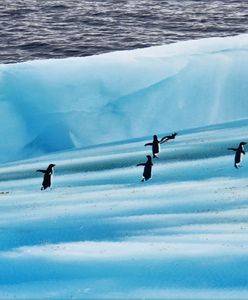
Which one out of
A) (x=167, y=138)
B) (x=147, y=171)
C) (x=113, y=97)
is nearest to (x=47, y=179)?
(x=147, y=171)

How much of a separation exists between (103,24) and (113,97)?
29.4 ft

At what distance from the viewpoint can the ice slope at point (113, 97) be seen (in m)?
9.31

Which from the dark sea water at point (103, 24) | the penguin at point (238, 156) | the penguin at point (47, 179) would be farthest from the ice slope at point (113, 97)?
the dark sea water at point (103, 24)

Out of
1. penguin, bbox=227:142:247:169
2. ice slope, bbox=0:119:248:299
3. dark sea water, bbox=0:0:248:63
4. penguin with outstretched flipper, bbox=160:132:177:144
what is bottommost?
ice slope, bbox=0:119:248:299

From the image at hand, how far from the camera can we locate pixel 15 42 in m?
16.9

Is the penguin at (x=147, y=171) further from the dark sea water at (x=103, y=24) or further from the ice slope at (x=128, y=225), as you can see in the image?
the dark sea water at (x=103, y=24)

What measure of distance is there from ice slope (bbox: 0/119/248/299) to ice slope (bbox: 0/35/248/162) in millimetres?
503

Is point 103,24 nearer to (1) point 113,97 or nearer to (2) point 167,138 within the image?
(1) point 113,97

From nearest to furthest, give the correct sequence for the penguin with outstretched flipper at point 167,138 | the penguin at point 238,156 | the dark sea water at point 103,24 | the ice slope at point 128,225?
the ice slope at point 128,225
the penguin at point 238,156
the penguin with outstretched flipper at point 167,138
the dark sea water at point 103,24

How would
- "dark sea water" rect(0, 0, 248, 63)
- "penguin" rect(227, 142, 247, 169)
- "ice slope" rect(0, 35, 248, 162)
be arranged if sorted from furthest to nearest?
"dark sea water" rect(0, 0, 248, 63), "ice slope" rect(0, 35, 248, 162), "penguin" rect(227, 142, 247, 169)

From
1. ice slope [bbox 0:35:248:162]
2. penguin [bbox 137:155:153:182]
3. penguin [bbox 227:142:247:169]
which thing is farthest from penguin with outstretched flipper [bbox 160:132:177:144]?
penguin [bbox 227:142:247:169]

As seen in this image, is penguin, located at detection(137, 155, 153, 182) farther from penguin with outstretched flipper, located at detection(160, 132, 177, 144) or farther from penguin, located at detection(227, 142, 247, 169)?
penguin with outstretched flipper, located at detection(160, 132, 177, 144)

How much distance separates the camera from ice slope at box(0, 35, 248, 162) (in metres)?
9.31

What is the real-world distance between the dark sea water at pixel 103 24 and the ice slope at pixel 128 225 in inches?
306
